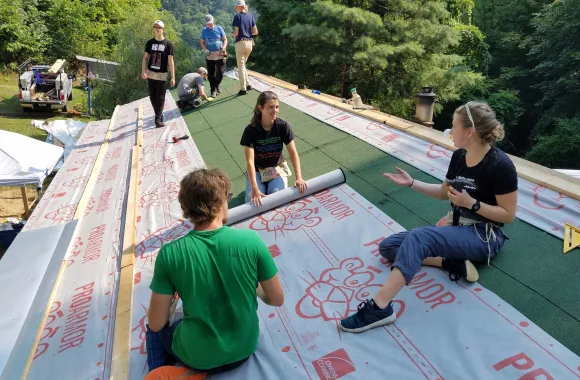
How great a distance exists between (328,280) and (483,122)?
1258 mm

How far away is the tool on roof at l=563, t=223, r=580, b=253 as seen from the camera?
2524 mm

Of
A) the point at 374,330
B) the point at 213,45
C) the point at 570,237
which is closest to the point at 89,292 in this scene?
the point at 374,330

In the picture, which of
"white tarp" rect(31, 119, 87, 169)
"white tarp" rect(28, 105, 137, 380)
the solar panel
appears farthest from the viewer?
the solar panel

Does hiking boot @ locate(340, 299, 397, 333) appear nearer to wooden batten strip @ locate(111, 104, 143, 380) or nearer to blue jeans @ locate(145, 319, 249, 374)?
blue jeans @ locate(145, 319, 249, 374)

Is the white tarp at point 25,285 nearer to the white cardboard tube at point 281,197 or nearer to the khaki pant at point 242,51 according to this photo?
the white cardboard tube at point 281,197

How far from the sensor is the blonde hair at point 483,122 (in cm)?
219

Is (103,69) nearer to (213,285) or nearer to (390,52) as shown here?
(390,52)

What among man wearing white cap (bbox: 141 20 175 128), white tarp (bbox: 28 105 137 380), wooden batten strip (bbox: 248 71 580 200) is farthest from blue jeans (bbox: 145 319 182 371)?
man wearing white cap (bbox: 141 20 175 128)

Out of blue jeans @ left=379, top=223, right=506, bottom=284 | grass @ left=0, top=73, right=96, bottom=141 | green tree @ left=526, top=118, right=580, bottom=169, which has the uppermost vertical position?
blue jeans @ left=379, top=223, right=506, bottom=284

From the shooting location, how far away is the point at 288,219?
3357mm

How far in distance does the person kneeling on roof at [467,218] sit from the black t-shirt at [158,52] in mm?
4665

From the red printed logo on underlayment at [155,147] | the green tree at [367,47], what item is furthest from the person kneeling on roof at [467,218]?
the green tree at [367,47]

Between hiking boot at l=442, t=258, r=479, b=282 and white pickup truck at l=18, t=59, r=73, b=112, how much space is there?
48.6 ft

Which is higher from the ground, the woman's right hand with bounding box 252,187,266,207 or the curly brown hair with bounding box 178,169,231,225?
the curly brown hair with bounding box 178,169,231,225
